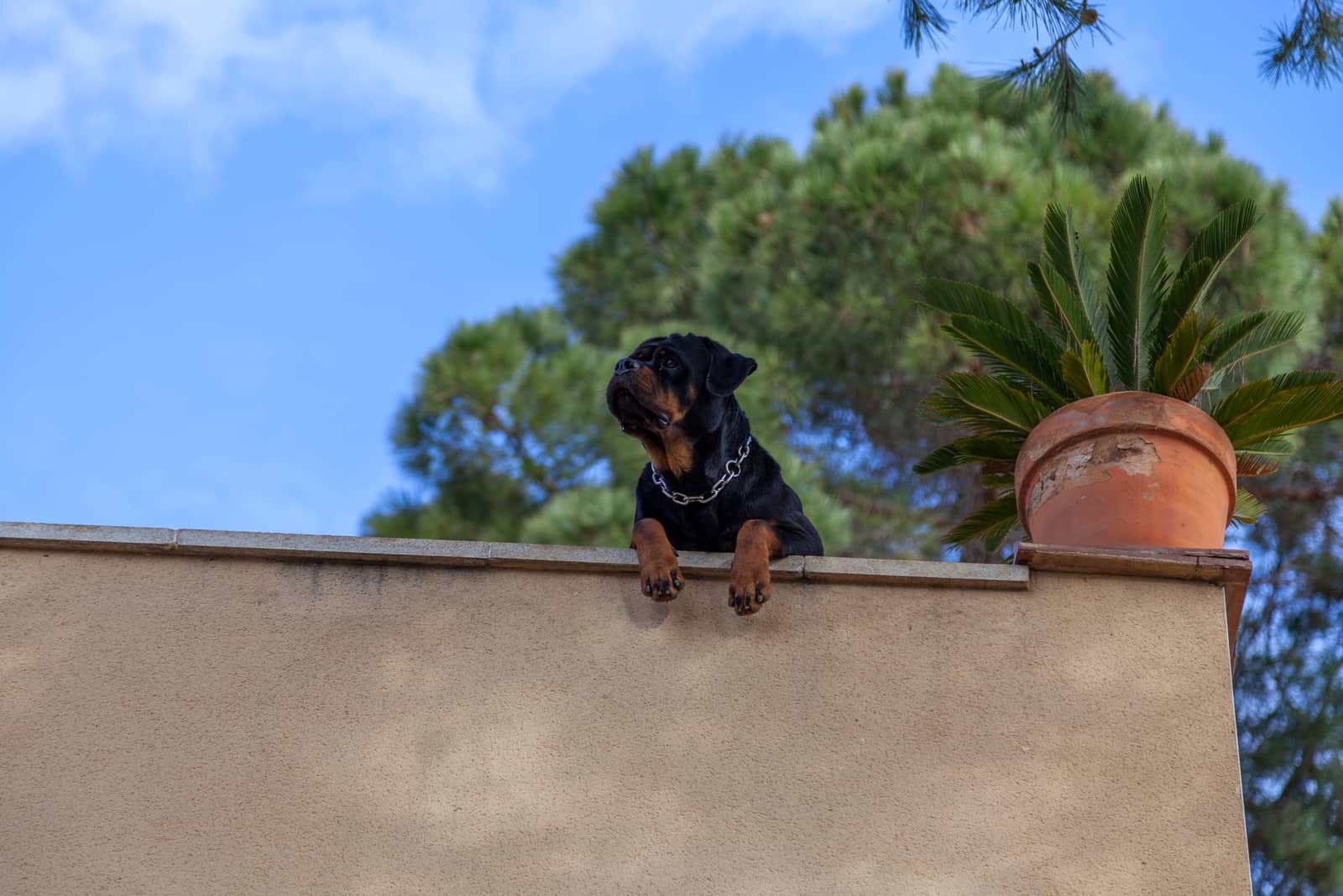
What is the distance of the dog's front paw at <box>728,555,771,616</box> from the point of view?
12.5 feet

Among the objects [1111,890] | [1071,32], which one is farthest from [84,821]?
[1071,32]

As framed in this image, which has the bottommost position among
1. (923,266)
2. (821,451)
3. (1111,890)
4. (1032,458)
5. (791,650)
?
(1111,890)

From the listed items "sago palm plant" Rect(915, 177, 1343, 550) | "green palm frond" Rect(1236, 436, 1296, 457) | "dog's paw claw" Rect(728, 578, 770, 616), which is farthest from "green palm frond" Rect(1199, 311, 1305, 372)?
"dog's paw claw" Rect(728, 578, 770, 616)

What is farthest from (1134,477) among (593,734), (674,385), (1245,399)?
(593,734)

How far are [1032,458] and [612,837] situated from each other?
1655mm

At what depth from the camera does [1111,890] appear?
336 centimetres

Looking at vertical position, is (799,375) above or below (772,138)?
below

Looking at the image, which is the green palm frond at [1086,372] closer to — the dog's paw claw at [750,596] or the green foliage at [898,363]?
the dog's paw claw at [750,596]

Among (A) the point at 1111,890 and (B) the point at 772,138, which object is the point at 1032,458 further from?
(B) the point at 772,138

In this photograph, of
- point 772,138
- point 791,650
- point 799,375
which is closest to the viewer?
point 791,650

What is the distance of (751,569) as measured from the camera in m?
3.84

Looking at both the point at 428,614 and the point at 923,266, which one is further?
the point at 923,266

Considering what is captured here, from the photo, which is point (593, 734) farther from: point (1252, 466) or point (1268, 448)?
point (1268, 448)

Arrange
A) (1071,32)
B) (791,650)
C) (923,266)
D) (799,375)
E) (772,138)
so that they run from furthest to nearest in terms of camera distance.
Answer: (772,138) → (799,375) → (923,266) → (1071,32) → (791,650)
